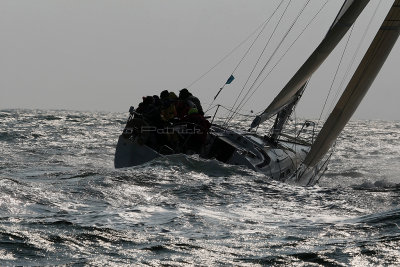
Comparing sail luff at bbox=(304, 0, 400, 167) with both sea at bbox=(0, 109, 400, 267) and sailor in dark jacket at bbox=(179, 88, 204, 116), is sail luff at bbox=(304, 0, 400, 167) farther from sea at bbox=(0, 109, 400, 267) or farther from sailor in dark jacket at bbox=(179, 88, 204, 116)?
sailor in dark jacket at bbox=(179, 88, 204, 116)

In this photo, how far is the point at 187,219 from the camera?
8938mm

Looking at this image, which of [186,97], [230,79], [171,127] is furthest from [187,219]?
[230,79]

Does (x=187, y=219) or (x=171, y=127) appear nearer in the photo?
(x=187, y=219)

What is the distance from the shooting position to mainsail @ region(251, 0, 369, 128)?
597 inches

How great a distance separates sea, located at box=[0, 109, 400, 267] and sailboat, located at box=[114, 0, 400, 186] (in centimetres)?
67

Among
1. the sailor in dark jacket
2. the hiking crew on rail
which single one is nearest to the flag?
the sailor in dark jacket

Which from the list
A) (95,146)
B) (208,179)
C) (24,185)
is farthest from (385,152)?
(24,185)

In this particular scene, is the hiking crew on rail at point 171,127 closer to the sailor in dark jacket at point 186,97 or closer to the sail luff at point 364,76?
the sailor in dark jacket at point 186,97

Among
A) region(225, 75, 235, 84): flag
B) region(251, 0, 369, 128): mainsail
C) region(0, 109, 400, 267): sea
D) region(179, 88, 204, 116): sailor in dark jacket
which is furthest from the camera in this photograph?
region(225, 75, 235, 84): flag

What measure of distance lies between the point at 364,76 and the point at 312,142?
199cm

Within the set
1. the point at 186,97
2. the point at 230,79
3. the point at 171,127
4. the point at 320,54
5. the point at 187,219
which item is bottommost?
the point at 187,219

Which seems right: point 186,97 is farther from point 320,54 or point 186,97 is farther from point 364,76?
point 364,76

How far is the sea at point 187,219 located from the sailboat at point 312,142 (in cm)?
67

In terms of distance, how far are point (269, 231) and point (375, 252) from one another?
4.70 ft
